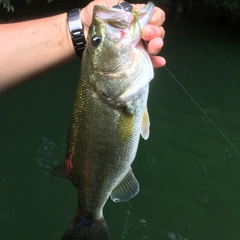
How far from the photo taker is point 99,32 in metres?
1.74

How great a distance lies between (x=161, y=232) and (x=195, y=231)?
0.42 m

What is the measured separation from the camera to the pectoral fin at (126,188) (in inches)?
80.5

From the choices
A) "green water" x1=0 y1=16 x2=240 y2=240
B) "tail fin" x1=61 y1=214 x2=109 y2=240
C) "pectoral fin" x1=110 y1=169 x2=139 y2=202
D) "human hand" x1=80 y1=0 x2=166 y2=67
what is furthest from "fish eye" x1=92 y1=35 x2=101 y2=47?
"green water" x1=0 y1=16 x2=240 y2=240

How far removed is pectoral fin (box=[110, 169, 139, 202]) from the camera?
2045 mm

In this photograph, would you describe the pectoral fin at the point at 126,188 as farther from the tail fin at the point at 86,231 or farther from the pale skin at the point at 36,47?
the pale skin at the point at 36,47

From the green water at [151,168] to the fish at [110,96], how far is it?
10.4 ft

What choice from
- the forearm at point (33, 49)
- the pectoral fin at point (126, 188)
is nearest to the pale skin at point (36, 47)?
the forearm at point (33, 49)

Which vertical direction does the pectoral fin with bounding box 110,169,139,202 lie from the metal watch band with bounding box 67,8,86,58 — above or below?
below

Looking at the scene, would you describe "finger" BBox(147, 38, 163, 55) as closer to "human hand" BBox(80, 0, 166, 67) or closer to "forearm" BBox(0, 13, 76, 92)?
"human hand" BBox(80, 0, 166, 67)

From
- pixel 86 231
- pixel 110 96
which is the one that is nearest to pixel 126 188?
pixel 86 231

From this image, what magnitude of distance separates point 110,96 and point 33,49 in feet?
1.66

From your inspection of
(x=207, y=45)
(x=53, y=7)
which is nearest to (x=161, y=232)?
(x=207, y=45)

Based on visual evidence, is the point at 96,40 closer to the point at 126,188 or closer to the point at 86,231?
the point at 126,188

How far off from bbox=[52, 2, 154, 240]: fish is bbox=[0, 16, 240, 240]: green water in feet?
10.4
